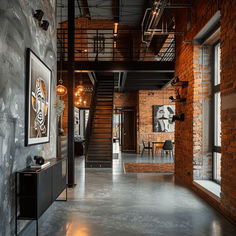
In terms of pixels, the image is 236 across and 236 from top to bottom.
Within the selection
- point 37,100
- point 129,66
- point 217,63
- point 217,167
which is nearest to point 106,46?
point 129,66

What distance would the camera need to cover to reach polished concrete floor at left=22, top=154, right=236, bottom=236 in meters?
3.07

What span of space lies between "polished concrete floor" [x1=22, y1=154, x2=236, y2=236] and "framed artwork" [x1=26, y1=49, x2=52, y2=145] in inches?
49.0

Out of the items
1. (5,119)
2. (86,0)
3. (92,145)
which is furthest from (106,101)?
(5,119)

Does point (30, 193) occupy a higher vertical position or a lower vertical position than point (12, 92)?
lower

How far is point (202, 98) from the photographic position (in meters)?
5.03

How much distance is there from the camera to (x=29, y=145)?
10.3 ft

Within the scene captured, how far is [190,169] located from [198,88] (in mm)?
1838

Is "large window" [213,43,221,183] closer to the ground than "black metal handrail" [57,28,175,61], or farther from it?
closer to the ground

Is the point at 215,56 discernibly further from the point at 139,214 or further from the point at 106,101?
the point at 106,101

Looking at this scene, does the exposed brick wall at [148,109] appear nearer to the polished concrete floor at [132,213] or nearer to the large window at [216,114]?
the polished concrete floor at [132,213]

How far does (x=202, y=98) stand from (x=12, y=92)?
154 inches

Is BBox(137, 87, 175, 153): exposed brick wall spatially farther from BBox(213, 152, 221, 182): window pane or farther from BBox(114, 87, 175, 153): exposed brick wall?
BBox(213, 152, 221, 182): window pane

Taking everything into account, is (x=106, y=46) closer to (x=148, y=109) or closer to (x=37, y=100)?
(x=148, y=109)

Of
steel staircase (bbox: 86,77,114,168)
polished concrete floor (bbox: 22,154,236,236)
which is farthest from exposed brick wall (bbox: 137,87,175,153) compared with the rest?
polished concrete floor (bbox: 22,154,236,236)
